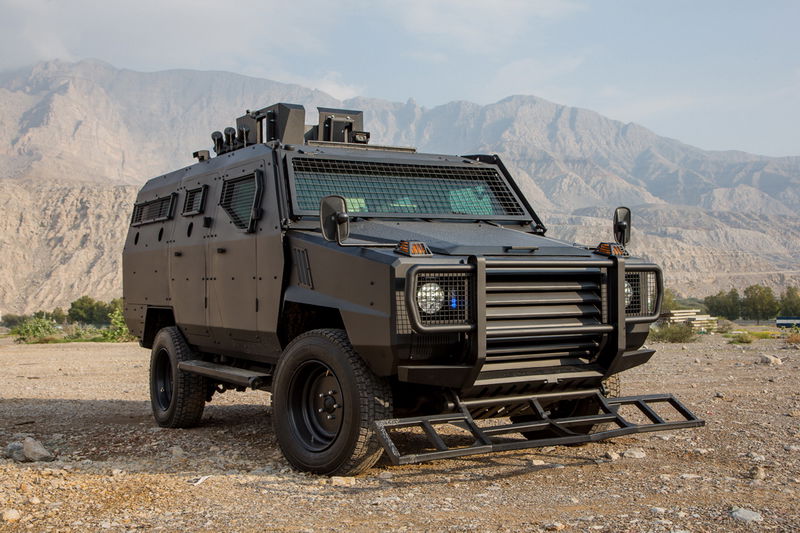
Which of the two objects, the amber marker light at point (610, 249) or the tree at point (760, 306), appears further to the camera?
the tree at point (760, 306)

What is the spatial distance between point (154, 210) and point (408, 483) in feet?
17.3

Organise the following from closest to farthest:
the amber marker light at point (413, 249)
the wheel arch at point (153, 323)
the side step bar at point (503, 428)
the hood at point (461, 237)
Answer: the side step bar at point (503, 428) < the amber marker light at point (413, 249) < the hood at point (461, 237) < the wheel arch at point (153, 323)

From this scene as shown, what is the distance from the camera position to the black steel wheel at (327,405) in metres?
5.42

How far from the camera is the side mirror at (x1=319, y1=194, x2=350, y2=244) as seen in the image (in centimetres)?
560

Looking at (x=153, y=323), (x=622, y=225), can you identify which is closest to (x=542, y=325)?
(x=622, y=225)

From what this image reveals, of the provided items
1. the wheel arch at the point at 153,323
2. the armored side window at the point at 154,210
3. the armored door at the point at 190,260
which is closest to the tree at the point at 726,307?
the armored side window at the point at 154,210

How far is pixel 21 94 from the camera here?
7092 inches

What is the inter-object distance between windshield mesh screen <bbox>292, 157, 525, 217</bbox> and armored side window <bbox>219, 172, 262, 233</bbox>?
380mm

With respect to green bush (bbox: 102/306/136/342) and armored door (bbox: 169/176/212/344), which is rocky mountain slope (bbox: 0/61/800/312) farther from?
armored door (bbox: 169/176/212/344)

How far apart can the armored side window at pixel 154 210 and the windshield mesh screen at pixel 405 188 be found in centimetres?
252

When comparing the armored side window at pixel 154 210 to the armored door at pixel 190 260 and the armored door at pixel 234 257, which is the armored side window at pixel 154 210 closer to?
the armored door at pixel 190 260

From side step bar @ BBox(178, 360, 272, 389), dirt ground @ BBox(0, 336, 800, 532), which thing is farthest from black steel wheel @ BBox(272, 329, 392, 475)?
side step bar @ BBox(178, 360, 272, 389)

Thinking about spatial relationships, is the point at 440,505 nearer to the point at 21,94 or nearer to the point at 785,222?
the point at 785,222

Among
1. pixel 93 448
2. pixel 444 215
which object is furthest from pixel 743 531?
pixel 93 448
